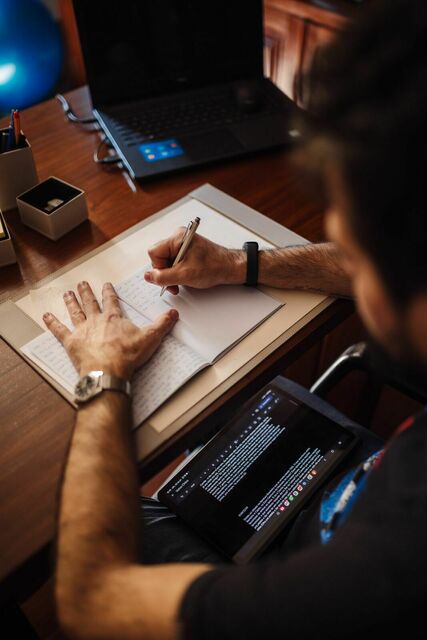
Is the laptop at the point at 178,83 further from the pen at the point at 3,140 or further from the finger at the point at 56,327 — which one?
the finger at the point at 56,327

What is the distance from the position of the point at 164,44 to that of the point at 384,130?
969mm

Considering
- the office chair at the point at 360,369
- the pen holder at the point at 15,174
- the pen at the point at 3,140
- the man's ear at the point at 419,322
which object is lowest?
the office chair at the point at 360,369

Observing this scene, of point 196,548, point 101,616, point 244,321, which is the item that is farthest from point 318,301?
point 101,616

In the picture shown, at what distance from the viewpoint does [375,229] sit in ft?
1.61

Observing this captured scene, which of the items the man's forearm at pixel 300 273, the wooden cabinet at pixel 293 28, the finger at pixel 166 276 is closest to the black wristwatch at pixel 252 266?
the man's forearm at pixel 300 273

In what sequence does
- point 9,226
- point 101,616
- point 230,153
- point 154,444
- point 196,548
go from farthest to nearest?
point 230,153, point 9,226, point 196,548, point 154,444, point 101,616

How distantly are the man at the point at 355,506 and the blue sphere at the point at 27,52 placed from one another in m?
1.65

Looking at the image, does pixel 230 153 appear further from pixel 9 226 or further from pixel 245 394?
pixel 245 394

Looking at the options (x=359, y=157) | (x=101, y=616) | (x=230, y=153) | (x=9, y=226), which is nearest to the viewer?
(x=359, y=157)

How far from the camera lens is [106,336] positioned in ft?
2.75

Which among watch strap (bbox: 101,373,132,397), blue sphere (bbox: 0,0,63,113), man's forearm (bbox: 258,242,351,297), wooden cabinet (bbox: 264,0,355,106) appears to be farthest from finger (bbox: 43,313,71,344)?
blue sphere (bbox: 0,0,63,113)

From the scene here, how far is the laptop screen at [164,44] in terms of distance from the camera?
120 cm

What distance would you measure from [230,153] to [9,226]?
48 cm

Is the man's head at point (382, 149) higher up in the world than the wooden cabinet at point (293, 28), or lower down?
higher up
